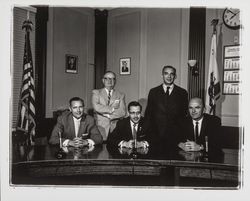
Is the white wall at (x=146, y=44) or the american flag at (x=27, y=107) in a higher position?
the white wall at (x=146, y=44)

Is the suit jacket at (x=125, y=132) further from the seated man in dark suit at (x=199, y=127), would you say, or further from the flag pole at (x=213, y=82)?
the flag pole at (x=213, y=82)

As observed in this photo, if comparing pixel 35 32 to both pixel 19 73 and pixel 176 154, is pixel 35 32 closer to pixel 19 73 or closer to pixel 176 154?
pixel 19 73

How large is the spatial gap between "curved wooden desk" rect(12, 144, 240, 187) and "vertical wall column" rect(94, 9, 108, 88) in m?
3.34

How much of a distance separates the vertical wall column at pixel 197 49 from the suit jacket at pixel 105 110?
48.8 inches

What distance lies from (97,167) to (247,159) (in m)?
0.87

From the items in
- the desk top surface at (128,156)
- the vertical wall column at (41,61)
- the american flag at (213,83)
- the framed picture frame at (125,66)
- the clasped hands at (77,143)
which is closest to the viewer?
the desk top surface at (128,156)

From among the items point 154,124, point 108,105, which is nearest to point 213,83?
point 154,124

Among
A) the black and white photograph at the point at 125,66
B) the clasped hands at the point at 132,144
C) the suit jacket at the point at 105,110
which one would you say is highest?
the black and white photograph at the point at 125,66

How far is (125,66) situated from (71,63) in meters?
0.91

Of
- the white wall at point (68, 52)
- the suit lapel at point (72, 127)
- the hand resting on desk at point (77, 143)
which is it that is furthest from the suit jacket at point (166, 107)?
the white wall at point (68, 52)

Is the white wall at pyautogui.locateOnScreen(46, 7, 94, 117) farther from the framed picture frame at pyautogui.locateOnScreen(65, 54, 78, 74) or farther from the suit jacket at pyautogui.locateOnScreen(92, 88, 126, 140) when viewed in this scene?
the suit jacket at pyautogui.locateOnScreen(92, 88, 126, 140)

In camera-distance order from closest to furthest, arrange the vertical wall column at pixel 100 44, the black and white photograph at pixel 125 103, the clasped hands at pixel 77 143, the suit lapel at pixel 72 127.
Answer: the black and white photograph at pixel 125 103
the clasped hands at pixel 77 143
the suit lapel at pixel 72 127
the vertical wall column at pixel 100 44

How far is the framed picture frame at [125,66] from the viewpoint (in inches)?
190

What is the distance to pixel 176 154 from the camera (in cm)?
194
